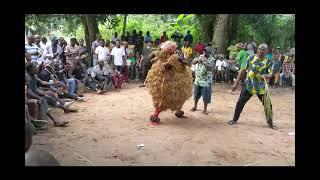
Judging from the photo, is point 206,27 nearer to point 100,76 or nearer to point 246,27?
point 246,27

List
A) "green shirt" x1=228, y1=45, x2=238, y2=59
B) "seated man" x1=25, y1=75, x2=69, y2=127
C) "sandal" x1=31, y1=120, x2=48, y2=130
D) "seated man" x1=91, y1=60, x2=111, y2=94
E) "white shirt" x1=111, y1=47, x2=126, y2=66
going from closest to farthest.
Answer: "seated man" x1=25, y1=75, x2=69, y2=127, "sandal" x1=31, y1=120, x2=48, y2=130, "seated man" x1=91, y1=60, x2=111, y2=94, "white shirt" x1=111, y1=47, x2=126, y2=66, "green shirt" x1=228, y1=45, x2=238, y2=59

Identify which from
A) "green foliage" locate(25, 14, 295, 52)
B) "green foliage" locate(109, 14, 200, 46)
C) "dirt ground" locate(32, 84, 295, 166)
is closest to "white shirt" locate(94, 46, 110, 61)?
"green foliage" locate(25, 14, 295, 52)

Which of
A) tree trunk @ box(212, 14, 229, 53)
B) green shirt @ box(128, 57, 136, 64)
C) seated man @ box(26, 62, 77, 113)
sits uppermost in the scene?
tree trunk @ box(212, 14, 229, 53)

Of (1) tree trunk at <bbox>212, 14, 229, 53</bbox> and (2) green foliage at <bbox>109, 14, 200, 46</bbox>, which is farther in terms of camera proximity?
(2) green foliage at <bbox>109, 14, 200, 46</bbox>

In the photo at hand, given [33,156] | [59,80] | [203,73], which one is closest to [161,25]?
[59,80]

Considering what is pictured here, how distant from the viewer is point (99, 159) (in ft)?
20.0

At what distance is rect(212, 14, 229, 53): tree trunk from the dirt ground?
533 cm

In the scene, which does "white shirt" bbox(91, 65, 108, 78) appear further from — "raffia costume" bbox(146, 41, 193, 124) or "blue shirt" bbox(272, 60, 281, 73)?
"blue shirt" bbox(272, 60, 281, 73)

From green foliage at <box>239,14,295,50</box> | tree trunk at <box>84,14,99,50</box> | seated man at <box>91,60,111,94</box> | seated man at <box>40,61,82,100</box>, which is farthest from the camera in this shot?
green foliage at <box>239,14,295,50</box>

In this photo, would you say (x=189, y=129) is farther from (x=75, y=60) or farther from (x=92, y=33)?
(x=92, y=33)

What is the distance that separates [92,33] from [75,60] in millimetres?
4529

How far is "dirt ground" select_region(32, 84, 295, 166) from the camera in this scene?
20.4 feet

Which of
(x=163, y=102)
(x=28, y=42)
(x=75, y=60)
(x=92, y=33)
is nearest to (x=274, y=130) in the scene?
(x=163, y=102)

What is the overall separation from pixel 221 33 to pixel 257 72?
7733 mm
